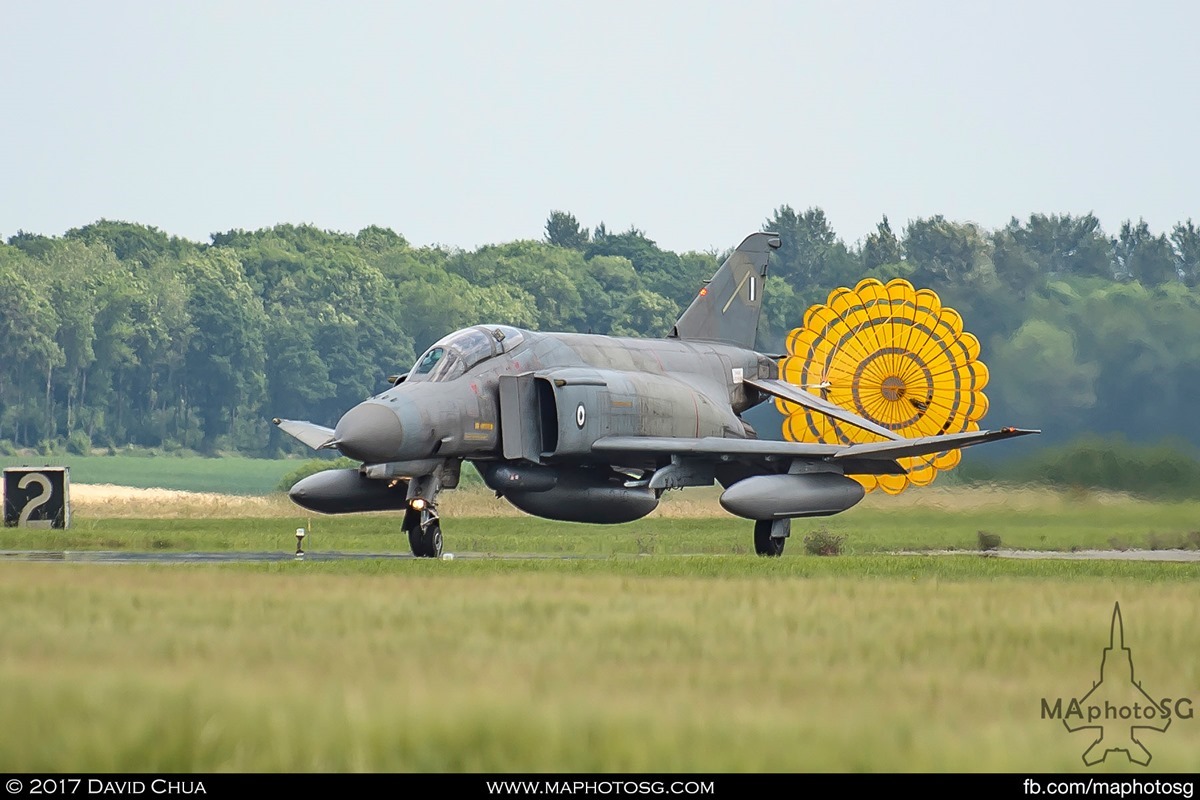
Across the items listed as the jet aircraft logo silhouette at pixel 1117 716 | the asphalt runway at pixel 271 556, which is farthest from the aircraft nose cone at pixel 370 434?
the jet aircraft logo silhouette at pixel 1117 716

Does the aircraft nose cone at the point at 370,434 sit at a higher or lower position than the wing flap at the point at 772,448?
Result: higher

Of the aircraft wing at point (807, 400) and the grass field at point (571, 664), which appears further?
the aircraft wing at point (807, 400)

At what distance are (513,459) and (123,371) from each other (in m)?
66.8

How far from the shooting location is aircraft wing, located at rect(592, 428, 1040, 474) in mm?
24173

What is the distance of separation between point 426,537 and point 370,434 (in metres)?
1.84

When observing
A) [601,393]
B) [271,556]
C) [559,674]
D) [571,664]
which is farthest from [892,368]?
[559,674]

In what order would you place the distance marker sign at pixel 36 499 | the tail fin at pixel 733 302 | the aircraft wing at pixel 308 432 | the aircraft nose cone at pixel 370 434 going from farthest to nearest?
the tail fin at pixel 733 302, the distance marker sign at pixel 36 499, the aircraft wing at pixel 308 432, the aircraft nose cone at pixel 370 434

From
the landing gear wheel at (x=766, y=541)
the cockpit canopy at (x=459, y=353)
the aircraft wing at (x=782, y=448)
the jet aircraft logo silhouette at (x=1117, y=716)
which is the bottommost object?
the landing gear wheel at (x=766, y=541)

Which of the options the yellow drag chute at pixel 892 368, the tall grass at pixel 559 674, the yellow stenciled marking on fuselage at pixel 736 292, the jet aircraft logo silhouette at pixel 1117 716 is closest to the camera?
the tall grass at pixel 559 674

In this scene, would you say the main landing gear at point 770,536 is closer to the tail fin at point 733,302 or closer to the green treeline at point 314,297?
the tail fin at point 733,302

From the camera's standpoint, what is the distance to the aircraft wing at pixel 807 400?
2930 cm

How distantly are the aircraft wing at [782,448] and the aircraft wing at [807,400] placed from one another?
3847 mm

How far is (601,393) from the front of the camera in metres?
24.8

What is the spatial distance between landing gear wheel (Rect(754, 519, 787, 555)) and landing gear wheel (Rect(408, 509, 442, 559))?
477 centimetres
